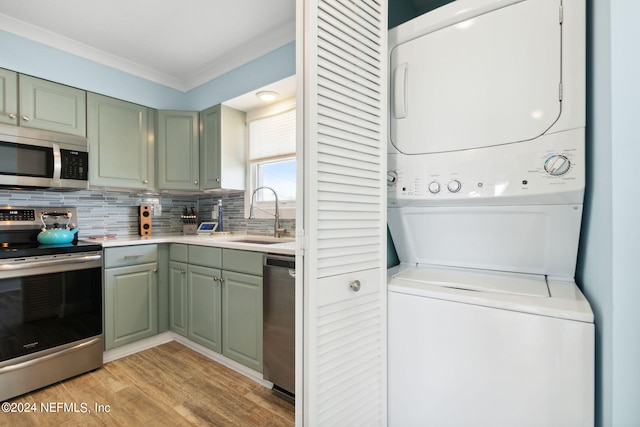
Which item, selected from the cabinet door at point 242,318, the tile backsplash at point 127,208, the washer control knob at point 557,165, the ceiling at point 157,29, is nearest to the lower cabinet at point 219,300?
the cabinet door at point 242,318

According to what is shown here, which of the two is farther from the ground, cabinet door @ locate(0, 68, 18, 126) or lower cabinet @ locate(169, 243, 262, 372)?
cabinet door @ locate(0, 68, 18, 126)

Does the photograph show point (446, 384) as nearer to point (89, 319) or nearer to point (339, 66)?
point (339, 66)

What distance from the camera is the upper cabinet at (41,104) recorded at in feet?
6.79

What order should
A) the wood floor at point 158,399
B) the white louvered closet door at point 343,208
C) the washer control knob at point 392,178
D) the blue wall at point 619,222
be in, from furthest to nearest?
the wood floor at point 158,399, the washer control knob at point 392,178, the white louvered closet door at point 343,208, the blue wall at point 619,222

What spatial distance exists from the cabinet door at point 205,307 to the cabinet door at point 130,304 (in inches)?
13.6

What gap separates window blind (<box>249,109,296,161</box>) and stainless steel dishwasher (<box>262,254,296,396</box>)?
1.22 metres

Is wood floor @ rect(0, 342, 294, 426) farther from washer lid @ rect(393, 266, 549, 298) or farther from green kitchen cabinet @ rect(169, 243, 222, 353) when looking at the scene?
washer lid @ rect(393, 266, 549, 298)

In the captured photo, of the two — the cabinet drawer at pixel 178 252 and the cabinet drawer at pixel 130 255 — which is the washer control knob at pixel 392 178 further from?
the cabinet drawer at pixel 130 255

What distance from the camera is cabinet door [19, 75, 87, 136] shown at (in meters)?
2.14

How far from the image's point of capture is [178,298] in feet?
8.30

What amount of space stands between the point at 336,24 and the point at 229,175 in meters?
2.01

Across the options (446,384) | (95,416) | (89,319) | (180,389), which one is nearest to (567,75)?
(446,384)

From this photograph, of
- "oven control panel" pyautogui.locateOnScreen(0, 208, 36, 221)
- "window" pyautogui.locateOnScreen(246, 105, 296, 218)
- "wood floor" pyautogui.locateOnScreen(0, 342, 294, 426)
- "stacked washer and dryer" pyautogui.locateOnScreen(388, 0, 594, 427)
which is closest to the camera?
"stacked washer and dryer" pyautogui.locateOnScreen(388, 0, 594, 427)

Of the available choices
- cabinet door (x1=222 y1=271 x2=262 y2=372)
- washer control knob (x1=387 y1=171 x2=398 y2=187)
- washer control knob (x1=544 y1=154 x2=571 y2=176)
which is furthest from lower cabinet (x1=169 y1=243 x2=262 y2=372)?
washer control knob (x1=544 y1=154 x2=571 y2=176)
